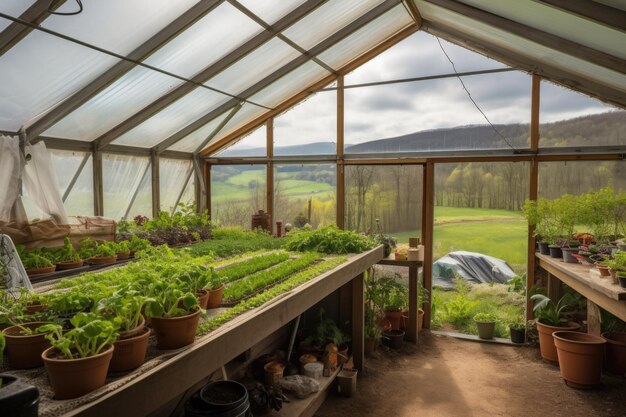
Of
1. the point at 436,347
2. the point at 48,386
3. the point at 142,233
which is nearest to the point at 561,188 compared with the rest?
the point at 436,347

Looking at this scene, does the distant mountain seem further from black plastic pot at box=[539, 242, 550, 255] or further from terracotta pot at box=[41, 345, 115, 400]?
terracotta pot at box=[41, 345, 115, 400]

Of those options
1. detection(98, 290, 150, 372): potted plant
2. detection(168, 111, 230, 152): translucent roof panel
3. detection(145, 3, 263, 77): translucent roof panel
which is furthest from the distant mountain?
detection(98, 290, 150, 372): potted plant

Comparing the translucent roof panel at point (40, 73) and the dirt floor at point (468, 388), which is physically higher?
the translucent roof panel at point (40, 73)

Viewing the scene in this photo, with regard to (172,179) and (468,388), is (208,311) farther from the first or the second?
(172,179)

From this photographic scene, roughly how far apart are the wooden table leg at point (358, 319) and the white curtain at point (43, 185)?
3037 mm

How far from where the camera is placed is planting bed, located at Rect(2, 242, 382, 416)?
149 cm

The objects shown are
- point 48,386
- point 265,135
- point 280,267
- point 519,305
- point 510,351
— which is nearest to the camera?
point 48,386

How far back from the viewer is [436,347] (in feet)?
20.0

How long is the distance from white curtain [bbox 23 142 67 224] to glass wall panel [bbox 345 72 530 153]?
14.5 feet

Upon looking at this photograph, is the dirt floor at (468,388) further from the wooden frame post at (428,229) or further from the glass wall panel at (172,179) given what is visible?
the glass wall panel at (172,179)

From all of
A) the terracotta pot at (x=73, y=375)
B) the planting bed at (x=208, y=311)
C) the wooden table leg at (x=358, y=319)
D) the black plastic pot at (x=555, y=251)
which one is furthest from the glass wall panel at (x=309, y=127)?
the terracotta pot at (x=73, y=375)

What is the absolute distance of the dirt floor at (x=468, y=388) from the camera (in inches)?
167

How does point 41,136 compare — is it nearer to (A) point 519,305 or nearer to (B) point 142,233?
(B) point 142,233

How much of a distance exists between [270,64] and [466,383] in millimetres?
4815
